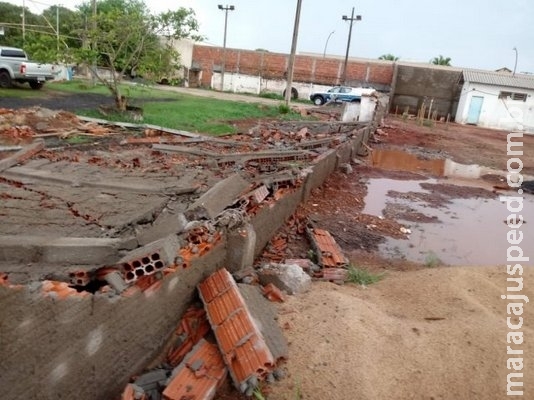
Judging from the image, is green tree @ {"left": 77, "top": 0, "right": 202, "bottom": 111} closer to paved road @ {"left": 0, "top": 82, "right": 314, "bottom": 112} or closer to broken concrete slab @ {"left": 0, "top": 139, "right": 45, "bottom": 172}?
paved road @ {"left": 0, "top": 82, "right": 314, "bottom": 112}

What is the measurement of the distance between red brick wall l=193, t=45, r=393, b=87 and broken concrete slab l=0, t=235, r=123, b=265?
113 ft

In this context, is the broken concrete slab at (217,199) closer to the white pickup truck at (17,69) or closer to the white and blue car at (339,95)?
the white pickup truck at (17,69)

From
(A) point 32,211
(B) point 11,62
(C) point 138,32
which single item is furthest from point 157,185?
(B) point 11,62

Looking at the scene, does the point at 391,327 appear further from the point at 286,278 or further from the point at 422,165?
the point at 422,165

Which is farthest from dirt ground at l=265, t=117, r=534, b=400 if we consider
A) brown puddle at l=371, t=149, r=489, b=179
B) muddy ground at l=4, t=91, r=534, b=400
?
brown puddle at l=371, t=149, r=489, b=179

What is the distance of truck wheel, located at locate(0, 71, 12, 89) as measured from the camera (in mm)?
16656

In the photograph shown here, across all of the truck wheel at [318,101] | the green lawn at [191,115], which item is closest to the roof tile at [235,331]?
the green lawn at [191,115]

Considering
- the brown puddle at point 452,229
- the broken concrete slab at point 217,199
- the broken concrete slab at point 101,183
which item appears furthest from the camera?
the brown puddle at point 452,229

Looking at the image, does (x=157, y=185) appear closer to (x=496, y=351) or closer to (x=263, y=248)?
(x=263, y=248)

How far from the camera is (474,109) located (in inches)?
1163

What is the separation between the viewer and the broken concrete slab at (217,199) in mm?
4395

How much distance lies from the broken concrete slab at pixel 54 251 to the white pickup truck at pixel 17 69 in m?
15.4

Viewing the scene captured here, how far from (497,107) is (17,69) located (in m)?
27.7

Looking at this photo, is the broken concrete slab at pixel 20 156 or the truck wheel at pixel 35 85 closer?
the broken concrete slab at pixel 20 156
